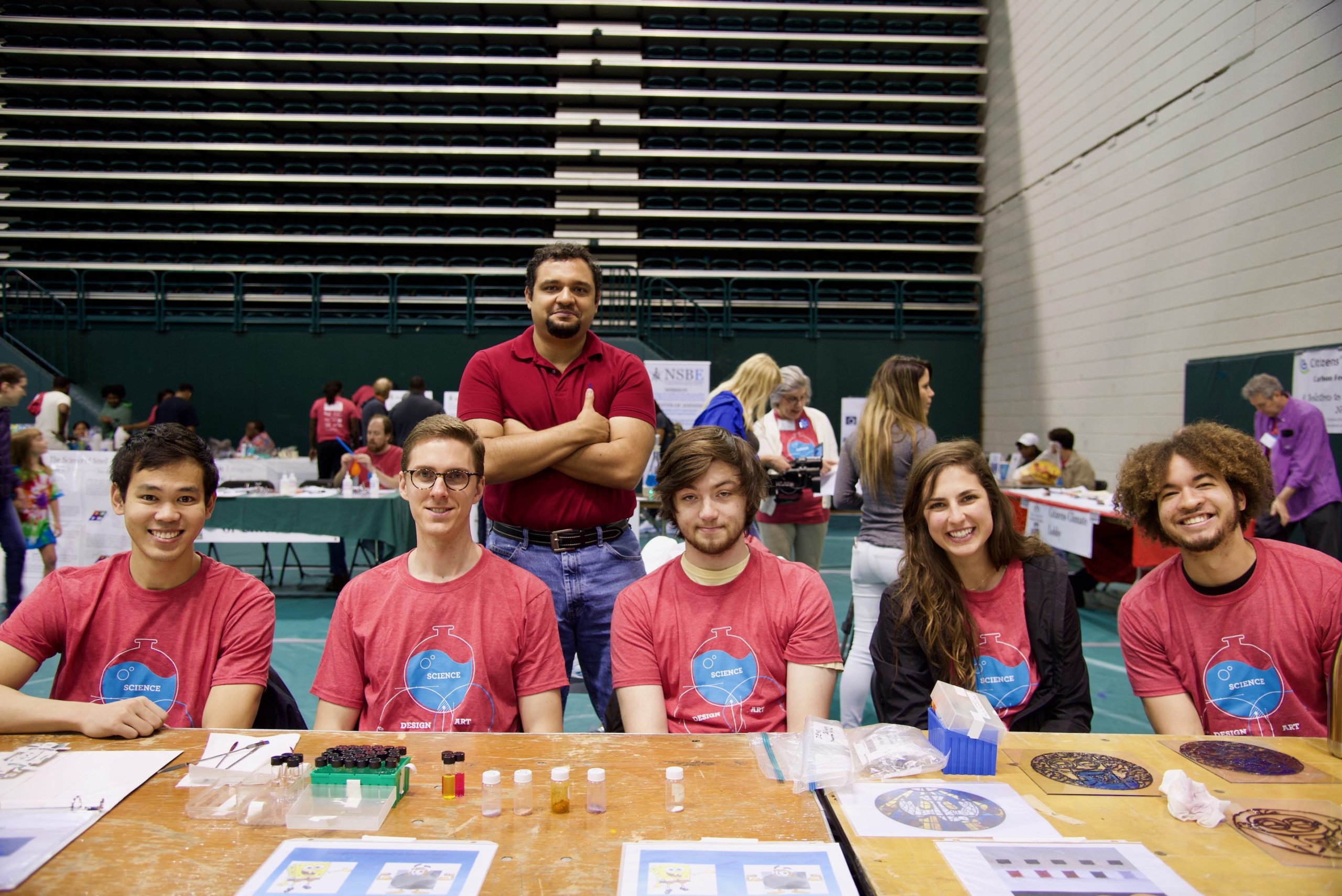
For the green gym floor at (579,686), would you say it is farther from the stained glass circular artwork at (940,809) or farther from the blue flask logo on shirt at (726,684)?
the stained glass circular artwork at (940,809)

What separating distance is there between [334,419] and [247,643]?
26.4 ft

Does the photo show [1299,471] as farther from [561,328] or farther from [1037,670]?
[561,328]

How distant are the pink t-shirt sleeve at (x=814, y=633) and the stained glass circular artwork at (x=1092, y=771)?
1.63ft

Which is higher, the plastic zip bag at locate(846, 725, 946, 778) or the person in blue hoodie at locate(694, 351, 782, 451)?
the person in blue hoodie at locate(694, 351, 782, 451)

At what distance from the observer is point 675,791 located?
1222mm

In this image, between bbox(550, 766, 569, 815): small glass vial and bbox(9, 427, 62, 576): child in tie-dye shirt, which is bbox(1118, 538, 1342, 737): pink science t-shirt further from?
bbox(9, 427, 62, 576): child in tie-dye shirt

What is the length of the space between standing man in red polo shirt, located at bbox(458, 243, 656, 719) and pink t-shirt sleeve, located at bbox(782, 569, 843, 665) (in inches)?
25.2

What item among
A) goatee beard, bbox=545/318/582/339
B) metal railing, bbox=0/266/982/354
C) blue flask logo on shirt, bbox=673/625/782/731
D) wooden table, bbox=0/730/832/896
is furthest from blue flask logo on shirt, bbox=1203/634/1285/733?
metal railing, bbox=0/266/982/354

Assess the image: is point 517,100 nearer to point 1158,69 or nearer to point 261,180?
point 261,180

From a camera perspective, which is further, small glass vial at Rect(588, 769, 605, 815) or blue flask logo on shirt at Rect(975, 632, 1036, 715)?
blue flask logo on shirt at Rect(975, 632, 1036, 715)

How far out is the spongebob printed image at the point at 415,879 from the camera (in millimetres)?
982

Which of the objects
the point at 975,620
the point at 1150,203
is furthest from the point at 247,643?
the point at 1150,203

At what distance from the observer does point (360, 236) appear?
47.4 ft

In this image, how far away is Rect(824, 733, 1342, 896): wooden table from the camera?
1.01 meters
